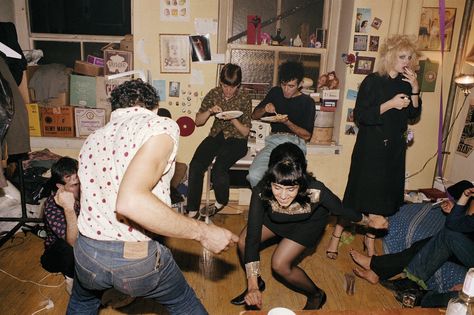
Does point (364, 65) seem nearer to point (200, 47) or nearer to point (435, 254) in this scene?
point (200, 47)

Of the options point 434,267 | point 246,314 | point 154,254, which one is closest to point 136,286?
point 154,254

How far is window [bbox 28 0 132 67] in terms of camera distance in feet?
13.8

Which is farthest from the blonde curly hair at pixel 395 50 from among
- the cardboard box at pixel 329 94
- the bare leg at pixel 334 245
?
the bare leg at pixel 334 245

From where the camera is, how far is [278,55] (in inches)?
167

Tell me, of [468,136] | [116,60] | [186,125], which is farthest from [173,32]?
[468,136]

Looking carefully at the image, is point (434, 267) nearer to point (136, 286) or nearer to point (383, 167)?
point (383, 167)

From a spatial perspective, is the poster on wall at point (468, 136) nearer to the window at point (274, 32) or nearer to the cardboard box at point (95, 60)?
the window at point (274, 32)

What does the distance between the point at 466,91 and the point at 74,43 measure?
4.16m

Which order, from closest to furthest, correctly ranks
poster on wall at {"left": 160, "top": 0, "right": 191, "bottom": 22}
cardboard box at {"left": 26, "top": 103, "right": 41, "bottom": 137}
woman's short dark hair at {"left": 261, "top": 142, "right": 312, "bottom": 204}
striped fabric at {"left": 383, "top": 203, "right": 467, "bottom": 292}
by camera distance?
woman's short dark hair at {"left": 261, "top": 142, "right": 312, "bottom": 204} < striped fabric at {"left": 383, "top": 203, "right": 467, "bottom": 292} < poster on wall at {"left": 160, "top": 0, "right": 191, "bottom": 22} < cardboard box at {"left": 26, "top": 103, "right": 41, "bottom": 137}

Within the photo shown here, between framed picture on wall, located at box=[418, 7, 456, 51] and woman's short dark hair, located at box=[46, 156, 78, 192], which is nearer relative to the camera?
woman's short dark hair, located at box=[46, 156, 78, 192]

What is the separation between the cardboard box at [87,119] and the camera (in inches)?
159

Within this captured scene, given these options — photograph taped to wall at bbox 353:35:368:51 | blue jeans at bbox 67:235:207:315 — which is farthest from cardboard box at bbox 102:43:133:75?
blue jeans at bbox 67:235:207:315

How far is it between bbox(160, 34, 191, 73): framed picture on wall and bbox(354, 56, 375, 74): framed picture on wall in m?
1.69

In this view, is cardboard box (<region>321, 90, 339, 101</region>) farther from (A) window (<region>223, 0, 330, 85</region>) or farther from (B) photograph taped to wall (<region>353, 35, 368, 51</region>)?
(B) photograph taped to wall (<region>353, 35, 368, 51</region>)
